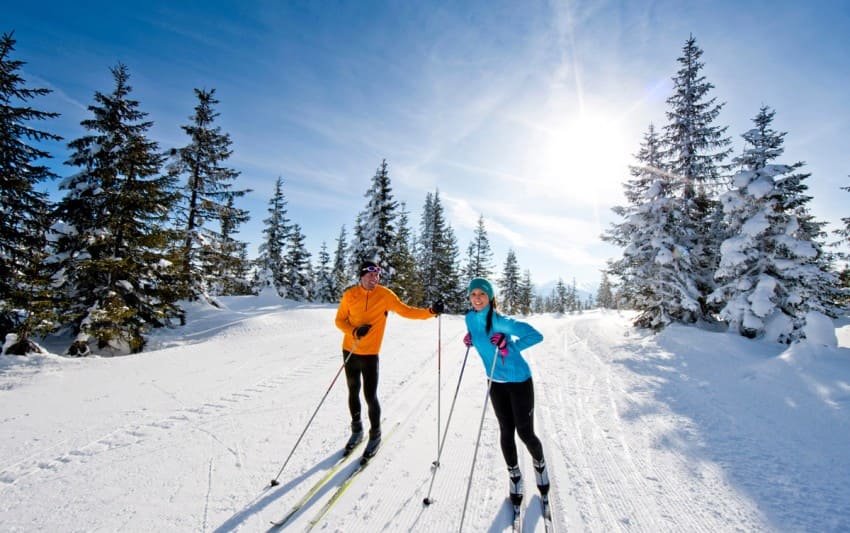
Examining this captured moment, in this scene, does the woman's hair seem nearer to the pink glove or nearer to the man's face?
the pink glove

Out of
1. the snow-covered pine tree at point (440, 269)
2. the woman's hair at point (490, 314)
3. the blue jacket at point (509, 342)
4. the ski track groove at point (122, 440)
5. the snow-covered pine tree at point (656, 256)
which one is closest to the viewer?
the blue jacket at point (509, 342)

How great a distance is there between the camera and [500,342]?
10.8ft

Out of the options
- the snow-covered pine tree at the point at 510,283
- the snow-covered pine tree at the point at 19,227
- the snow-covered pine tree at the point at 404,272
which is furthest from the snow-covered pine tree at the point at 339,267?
the snow-covered pine tree at the point at 19,227

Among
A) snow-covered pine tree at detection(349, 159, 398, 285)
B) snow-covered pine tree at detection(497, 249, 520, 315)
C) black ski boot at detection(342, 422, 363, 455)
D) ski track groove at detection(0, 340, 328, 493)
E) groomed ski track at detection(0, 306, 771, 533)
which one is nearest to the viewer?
groomed ski track at detection(0, 306, 771, 533)

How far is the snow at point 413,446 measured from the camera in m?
3.26

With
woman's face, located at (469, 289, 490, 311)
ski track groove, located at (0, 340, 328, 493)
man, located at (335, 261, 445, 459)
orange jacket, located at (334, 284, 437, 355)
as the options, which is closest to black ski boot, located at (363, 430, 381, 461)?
man, located at (335, 261, 445, 459)

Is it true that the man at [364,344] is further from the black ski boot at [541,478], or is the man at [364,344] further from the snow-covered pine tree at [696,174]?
the snow-covered pine tree at [696,174]

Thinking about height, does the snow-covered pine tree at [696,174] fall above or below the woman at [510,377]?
above

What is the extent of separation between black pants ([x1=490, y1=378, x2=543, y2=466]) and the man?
144cm

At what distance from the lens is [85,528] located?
2922 mm

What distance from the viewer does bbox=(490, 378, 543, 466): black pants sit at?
132 inches

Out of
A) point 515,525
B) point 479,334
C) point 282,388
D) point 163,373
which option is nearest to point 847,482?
point 515,525

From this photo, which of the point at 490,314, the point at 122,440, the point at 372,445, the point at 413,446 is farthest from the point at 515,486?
the point at 122,440

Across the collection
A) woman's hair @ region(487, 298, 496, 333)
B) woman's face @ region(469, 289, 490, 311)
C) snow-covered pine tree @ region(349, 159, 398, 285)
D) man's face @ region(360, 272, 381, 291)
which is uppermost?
snow-covered pine tree @ region(349, 159, 398, 285)
